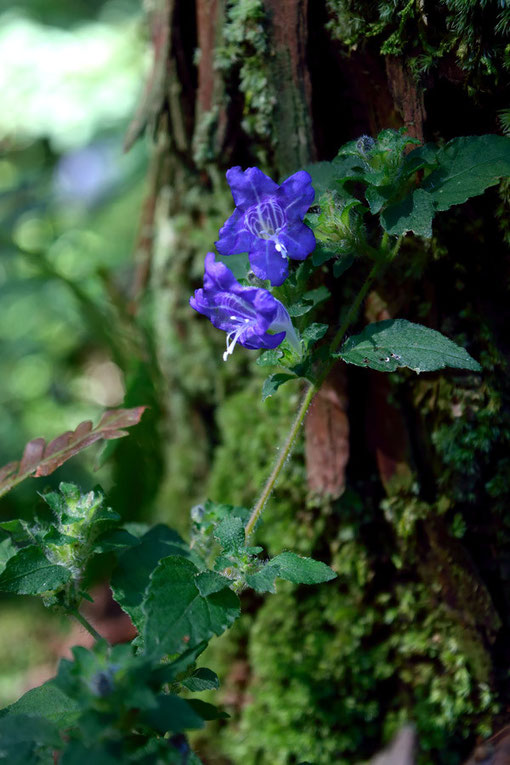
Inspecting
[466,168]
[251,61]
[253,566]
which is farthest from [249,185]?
[253,566]

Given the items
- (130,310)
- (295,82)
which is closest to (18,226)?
(130,310)

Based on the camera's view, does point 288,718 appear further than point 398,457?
Yes

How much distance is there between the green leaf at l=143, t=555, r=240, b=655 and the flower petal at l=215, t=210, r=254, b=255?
0.61 metres

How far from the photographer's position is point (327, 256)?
1.36m

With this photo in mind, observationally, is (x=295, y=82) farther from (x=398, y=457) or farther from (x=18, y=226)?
(x=18, y=226)

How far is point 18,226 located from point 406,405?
4053 mm

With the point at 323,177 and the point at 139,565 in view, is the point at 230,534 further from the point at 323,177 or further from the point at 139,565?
the point at 323,177

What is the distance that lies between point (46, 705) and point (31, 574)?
244 mm

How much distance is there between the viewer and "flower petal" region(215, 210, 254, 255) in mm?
1296

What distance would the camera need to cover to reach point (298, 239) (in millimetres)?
1294

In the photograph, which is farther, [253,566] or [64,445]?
[64,445]

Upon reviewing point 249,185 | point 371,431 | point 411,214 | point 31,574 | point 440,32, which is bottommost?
point 371,431

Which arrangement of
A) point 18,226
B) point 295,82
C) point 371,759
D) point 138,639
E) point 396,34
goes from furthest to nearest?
point 18,226, point 371,759, point 295,82, point 396,34, point 138,639

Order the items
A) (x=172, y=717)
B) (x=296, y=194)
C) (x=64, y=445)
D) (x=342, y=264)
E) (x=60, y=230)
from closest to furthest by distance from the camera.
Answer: (x=172, y=717) < (x=296, y=194) < (x=342, y=264) < (x=64, y=445) < (x=60, y=230)
